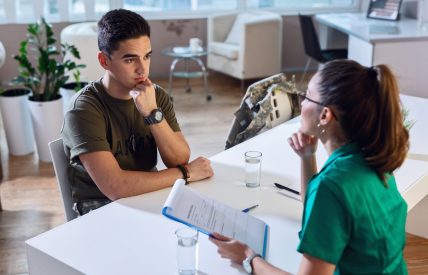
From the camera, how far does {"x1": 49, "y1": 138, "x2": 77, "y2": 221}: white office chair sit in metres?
2.14

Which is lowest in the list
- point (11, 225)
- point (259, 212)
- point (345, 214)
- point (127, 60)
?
point (11, 225)

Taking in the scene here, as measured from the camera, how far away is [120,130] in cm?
214

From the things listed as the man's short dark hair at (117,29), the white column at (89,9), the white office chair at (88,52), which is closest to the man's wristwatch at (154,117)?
the man's short dark hair at (117,29)

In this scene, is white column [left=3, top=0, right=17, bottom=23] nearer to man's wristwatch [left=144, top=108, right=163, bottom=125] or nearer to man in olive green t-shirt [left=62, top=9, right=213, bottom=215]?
man in olive green t-shirt [left=62, top=9, right=213, bottom=215]

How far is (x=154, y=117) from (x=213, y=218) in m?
0.59

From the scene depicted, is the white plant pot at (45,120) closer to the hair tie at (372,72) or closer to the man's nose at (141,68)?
the man's nose at (141,68)

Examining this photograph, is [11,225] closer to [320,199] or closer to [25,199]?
[25,199]

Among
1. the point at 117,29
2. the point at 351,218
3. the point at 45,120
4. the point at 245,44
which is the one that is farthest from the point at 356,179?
the point at 245,44

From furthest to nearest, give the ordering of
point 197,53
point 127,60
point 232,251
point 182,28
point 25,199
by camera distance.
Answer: point 182,28, point 197,53, point 25,199, point 127,60, point 232,251

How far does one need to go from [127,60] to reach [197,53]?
11.1ft

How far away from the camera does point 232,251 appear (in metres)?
1.55

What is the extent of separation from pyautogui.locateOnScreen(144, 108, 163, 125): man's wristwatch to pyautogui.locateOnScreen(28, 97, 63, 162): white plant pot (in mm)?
2118

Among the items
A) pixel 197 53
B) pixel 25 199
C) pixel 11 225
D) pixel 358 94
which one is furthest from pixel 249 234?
pixel 197 53

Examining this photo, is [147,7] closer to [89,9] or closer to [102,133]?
[89,9]
